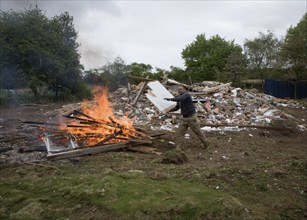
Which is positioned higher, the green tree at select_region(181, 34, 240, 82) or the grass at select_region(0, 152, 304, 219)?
the green tree at select_region(181, 34, 240, 82)

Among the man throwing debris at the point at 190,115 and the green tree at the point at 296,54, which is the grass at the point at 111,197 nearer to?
the man throwing debris at the point at 190,115

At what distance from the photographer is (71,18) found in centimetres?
2381

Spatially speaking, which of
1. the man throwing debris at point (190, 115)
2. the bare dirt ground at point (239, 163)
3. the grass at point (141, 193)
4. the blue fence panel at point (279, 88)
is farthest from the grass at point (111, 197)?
the blue fence panel at point (279, 88)

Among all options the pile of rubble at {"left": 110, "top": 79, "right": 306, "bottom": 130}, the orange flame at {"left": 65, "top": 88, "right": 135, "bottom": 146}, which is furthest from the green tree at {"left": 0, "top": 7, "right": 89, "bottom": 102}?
the orange flame at {"left": 65, "top": 88, "right": 135, "bottom": 146}

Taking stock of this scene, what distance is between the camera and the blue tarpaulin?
27.6m

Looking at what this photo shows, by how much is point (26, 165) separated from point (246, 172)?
4895 mm

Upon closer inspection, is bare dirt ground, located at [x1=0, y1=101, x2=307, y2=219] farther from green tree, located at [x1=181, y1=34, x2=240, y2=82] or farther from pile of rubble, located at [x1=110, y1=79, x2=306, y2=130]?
green tree, located at [x1=181, y1=34, x2=240, y2=82]

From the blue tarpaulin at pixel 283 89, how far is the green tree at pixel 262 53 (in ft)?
12.0

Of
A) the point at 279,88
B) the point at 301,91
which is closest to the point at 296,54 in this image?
the point at 279,88

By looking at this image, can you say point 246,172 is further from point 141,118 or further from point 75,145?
point 141,118

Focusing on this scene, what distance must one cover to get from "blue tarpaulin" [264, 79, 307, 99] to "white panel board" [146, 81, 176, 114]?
15.5 meters

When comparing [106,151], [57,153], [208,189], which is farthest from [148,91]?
[208,189]

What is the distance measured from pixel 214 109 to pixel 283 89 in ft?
54.2

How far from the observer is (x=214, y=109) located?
1462 cm
